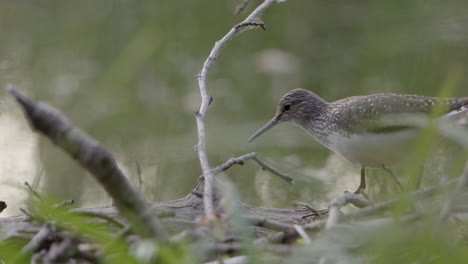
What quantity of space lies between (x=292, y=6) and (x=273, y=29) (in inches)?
25.9

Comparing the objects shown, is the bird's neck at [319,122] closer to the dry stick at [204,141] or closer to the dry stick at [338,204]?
the dry stick at [204,141]

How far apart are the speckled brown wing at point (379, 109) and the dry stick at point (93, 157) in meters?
2.52

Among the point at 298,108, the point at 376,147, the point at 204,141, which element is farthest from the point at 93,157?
the point at 298,108

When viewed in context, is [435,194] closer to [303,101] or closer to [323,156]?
[303,101]

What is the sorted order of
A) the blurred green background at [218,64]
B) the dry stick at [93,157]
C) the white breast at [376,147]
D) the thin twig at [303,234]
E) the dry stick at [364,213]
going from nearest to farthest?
1. the dry stick at [93,157]
2. the thin twig at [303,234]
3. the dry stick at [364,213]
4. the white breast at [376,147]
5. the blurred green background at [218,64]

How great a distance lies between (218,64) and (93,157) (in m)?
7.49

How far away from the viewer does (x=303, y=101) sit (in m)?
5.48

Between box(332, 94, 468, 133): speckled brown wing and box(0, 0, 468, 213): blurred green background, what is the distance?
166cm

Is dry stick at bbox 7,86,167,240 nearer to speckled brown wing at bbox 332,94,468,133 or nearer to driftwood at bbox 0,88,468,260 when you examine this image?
driftwood at bbox 0,88,468,260

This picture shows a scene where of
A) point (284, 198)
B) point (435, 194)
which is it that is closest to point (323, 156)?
point (284, 198)

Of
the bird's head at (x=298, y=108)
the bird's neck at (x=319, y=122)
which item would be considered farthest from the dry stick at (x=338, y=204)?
the bird's head at (x=298, y=108)

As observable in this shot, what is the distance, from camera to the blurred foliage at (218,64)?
6.81m

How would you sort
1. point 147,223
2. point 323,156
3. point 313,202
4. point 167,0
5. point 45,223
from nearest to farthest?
point 147,223 < point 45,223 < point 313,202 < point 323,156 < point 167,0

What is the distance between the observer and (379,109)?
14.8 ft
